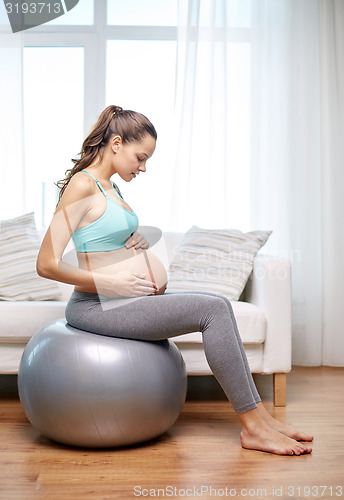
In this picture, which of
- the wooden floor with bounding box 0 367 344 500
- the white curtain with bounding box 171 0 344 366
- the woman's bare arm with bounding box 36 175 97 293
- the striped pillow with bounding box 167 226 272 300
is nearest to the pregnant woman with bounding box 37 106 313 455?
the woman's bare arm with bounding box 36 175 97 293

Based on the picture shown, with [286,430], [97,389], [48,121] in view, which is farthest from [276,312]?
[48,121]

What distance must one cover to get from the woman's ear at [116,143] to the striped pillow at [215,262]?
1006mm

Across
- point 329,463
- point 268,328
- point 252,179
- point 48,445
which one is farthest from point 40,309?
point 252,179

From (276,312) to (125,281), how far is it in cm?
94

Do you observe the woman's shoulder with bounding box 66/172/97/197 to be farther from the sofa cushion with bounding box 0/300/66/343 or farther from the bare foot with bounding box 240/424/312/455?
the bare foot with bounding box 240/424/312/455

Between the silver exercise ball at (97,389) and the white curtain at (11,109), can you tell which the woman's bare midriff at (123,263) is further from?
the white curtain at (11,109)

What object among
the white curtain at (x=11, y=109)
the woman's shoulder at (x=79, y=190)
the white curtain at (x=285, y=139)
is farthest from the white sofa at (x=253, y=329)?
the white curtain at (x=11, y=109)

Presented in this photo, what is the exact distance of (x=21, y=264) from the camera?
2883mm

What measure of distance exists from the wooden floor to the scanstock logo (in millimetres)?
2368

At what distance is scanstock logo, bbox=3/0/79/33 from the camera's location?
3.60 m

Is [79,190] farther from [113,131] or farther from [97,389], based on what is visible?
[97,389]

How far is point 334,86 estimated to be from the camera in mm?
3541

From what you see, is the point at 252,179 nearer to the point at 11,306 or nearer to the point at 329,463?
the point at 11,306

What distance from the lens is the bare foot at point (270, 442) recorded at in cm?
186
